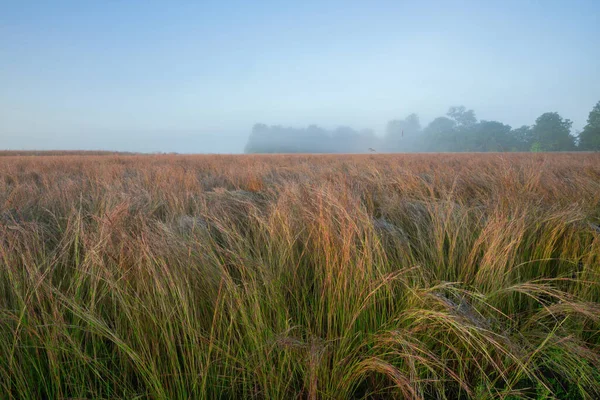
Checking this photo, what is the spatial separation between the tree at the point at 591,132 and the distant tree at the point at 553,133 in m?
1.97

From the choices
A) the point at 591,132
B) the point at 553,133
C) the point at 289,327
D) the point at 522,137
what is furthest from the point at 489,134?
the point at 289,327

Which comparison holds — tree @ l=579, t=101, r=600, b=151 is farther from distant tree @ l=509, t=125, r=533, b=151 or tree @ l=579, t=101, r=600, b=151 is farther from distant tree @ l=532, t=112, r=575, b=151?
distant tree @ l=509, t=125, r=533, b=151

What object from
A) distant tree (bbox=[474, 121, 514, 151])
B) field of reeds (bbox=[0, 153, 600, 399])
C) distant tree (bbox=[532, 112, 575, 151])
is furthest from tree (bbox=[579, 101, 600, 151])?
field of reeds (bbox=[0, 153, 600, 399])

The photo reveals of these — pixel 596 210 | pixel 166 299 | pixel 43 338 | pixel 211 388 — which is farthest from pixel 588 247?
pixel 43 338

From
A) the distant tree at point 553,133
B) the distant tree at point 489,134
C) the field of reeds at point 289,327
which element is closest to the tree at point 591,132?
the distant tree at point 553,133

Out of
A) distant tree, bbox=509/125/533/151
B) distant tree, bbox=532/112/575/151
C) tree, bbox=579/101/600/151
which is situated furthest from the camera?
distant tree, bbox=509/125/533/151

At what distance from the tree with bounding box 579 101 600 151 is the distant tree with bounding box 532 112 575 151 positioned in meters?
1.97

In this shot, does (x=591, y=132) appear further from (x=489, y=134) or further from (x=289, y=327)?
(x=289, y=327)

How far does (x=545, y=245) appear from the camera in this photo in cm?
172

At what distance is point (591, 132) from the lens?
150ft

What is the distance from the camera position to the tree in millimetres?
43812

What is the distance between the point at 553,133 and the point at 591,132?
9720mm

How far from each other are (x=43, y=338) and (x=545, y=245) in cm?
241

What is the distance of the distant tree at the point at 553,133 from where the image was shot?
50269mm
